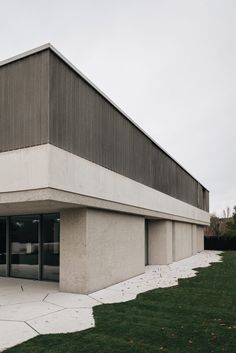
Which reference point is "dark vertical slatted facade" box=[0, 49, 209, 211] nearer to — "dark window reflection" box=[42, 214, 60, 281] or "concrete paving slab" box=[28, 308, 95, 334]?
"dark window reflection" box=[42, 214, 60, 281]

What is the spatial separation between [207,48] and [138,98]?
13803 mm

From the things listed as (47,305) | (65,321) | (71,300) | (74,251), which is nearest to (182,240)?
(74,251)

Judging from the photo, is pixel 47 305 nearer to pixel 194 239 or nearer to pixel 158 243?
pixel 158 243

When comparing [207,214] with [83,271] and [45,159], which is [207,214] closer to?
[83,271]

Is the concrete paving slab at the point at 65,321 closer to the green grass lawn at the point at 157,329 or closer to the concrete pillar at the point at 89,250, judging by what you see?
the green grass lawn at the point at 157,329

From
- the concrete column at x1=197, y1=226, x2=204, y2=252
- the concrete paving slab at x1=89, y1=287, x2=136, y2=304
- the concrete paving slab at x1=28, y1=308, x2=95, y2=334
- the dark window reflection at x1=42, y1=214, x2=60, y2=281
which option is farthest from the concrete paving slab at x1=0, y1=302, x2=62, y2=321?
the concrete column at x1=197, y1=226, x2=204, y2=252

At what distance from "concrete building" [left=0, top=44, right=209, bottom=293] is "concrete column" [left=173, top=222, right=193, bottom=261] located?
6.89 meters

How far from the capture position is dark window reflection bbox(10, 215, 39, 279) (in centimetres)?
1376

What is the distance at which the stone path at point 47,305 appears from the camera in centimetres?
714

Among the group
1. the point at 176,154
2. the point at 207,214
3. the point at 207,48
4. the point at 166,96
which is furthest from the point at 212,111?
the point at 176,154

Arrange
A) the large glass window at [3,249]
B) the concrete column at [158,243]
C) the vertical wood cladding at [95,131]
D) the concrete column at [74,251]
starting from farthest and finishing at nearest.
→ 1. the concrete column at [158,243]
2. the large glass window at [3,249]
3. the concrete column at [74,251]
4. the vertical wood cladding at [95,131]

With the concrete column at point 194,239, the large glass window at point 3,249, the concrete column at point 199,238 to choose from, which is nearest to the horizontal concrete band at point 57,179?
the large glass window at point 3,249

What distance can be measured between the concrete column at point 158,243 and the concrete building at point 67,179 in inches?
127

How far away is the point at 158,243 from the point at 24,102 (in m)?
13.5
